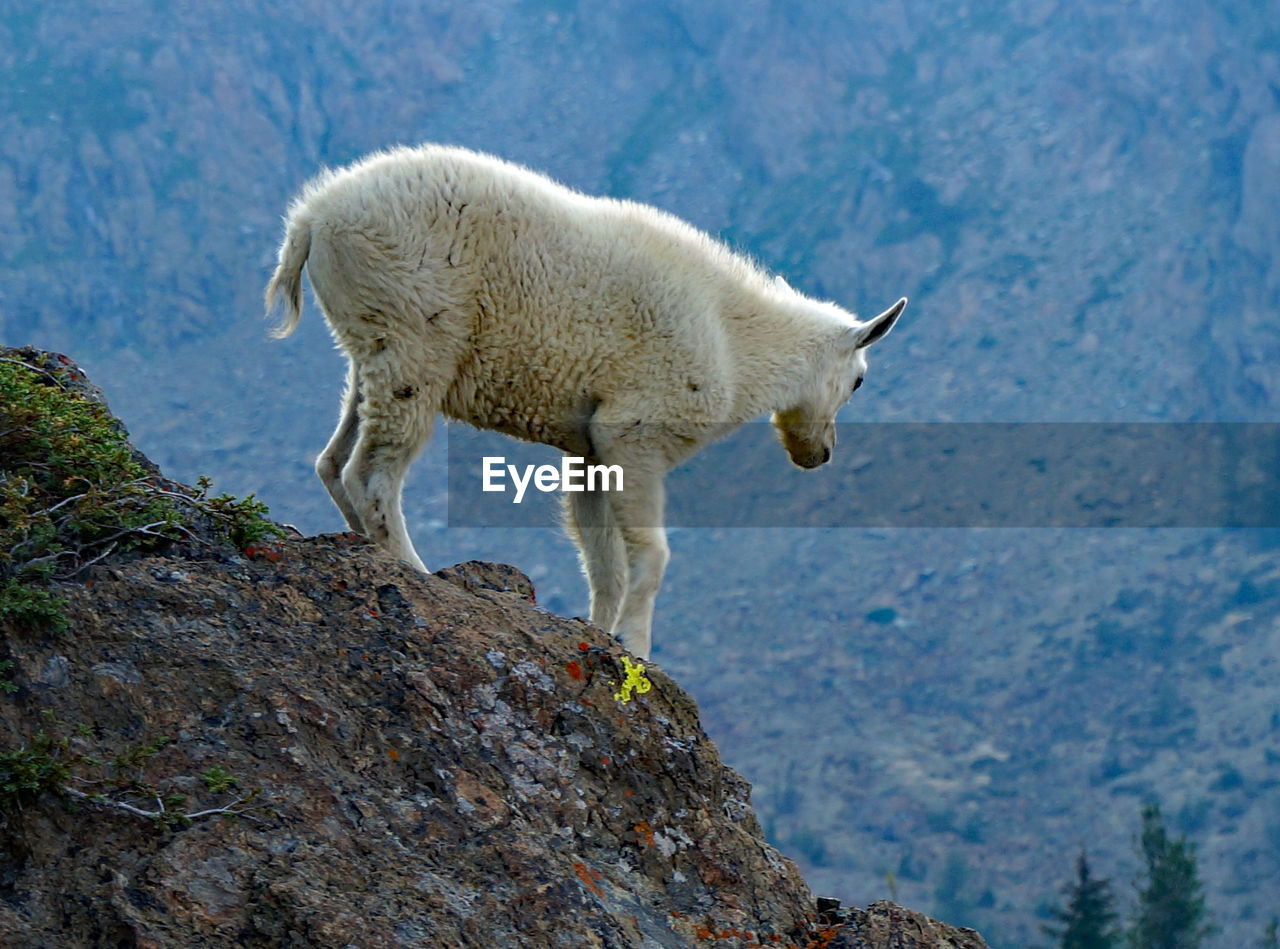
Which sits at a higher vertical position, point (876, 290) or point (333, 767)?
point (876, 290)

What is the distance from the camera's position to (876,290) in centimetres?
13262

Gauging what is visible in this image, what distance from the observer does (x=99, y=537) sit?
4379 mm

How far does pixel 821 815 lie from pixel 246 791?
99.6 metres

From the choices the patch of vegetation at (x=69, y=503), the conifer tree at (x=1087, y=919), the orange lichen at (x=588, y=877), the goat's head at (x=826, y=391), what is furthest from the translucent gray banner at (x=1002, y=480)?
the orange lichen at (x=588, y=877)

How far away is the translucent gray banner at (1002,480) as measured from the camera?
376 ft

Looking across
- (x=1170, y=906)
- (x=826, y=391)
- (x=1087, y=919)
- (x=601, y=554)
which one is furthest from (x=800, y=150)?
(x=601, y=554)

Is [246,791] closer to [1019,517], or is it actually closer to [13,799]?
[13,799]

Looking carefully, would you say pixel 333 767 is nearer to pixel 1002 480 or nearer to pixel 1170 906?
pixel 1170 906

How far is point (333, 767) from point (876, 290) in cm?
13119

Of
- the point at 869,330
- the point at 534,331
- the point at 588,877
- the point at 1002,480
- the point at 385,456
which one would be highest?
the point at 1002,480

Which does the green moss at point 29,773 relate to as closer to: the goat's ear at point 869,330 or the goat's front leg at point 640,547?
the goat's front leg at point 640,547

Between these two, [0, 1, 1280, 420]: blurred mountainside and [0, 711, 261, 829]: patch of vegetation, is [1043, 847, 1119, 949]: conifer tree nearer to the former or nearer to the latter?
[0, 711, 261, 829]: patch of vegetation

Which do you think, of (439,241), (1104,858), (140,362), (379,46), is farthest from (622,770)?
(379,46)

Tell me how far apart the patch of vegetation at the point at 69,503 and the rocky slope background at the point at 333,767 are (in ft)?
0.04
